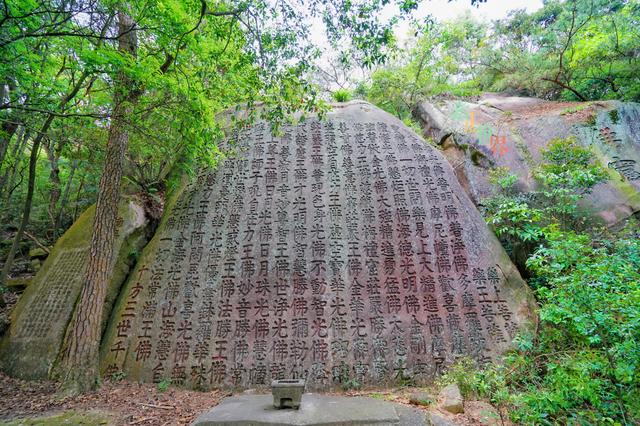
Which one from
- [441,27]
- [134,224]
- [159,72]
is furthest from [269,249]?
[441,27]

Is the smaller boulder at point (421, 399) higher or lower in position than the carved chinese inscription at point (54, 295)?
lower

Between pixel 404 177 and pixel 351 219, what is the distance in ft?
4.70

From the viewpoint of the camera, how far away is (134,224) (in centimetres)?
619

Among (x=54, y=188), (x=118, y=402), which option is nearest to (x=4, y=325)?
(x=118, y=402)

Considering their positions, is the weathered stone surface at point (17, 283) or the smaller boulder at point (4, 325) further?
the weathered stone surface at point (17, 283)

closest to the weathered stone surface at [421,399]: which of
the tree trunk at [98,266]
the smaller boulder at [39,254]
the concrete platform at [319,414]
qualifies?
the concrete platform at [319,414]

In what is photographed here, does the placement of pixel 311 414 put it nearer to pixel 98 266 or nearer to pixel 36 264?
pixel 98 266

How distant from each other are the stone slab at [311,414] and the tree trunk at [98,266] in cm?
207

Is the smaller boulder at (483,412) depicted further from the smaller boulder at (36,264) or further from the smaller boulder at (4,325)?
the smaller boulder at (36,264)

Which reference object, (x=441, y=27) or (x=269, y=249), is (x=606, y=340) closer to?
(x=269, y=249)

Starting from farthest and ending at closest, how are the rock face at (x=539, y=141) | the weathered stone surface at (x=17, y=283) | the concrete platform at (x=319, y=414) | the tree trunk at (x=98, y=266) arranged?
the weathered stone surface at (x=17, y=283) → the rock face at (x=539, y=141) → the tree trunk at (x=98, y=266) → the concrete platform at (x=319, y=414)

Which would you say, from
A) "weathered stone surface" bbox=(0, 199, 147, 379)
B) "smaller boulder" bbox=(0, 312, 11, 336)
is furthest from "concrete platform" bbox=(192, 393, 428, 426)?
"smaller boulder" bbox=(0, 312, 11, 336)

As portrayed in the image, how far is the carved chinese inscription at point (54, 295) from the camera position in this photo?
518cm

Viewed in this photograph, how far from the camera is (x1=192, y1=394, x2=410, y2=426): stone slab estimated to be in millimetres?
3131
